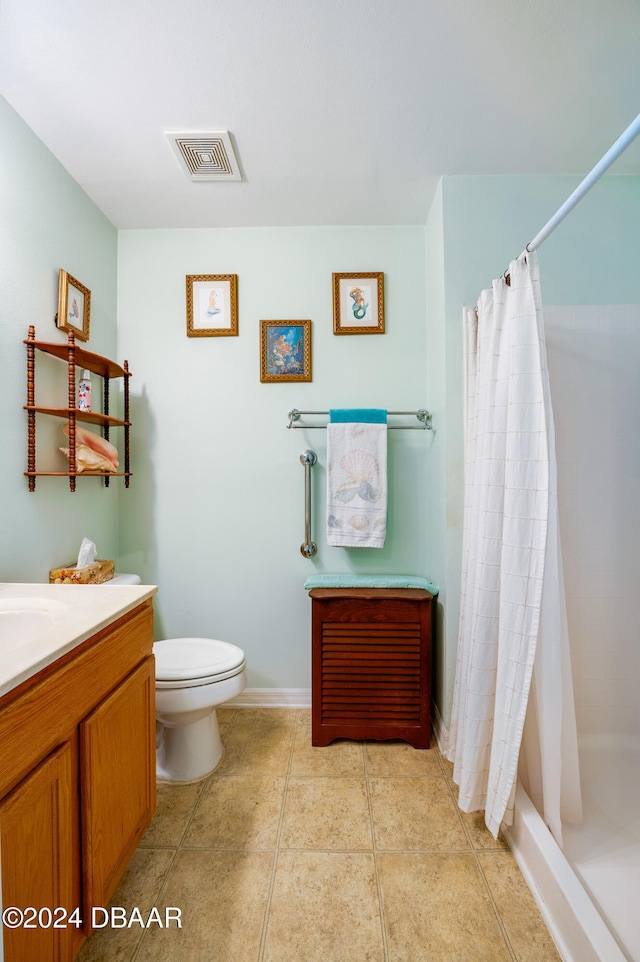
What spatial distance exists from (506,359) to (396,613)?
107 cm

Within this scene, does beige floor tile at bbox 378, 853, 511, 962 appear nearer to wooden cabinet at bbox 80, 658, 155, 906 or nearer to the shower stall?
wooden cabinet at bbox 80, 658, 155, 906

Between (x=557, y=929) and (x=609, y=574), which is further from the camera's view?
(x=609, y=574)

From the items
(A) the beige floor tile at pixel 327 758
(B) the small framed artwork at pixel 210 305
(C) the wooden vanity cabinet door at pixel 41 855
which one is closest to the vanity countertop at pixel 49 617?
(C) the wooden vanity cabinet door at pixel 41 855

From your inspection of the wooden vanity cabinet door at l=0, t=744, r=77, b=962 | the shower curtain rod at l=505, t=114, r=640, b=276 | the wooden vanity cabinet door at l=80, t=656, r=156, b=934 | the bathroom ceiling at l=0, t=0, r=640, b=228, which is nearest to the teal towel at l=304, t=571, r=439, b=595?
the wooden vanity cabinet door at l=80, t=656, r=156, b=934

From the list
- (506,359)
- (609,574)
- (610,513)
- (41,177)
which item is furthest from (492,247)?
(41,177)

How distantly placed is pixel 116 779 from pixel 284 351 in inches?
68.6

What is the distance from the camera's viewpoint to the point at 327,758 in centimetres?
179

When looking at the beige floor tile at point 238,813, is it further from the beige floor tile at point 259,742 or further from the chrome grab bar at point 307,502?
the chrome grab bar at point 307,502

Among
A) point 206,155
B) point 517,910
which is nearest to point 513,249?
point 206,155

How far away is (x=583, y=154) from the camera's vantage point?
1.71m

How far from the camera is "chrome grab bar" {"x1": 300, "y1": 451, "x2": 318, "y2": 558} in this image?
208 centimetres

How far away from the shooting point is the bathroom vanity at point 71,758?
0.76 metres

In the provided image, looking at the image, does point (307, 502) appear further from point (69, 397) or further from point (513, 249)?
point (513, 249)

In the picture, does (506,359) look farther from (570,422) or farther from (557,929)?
(557,929)
